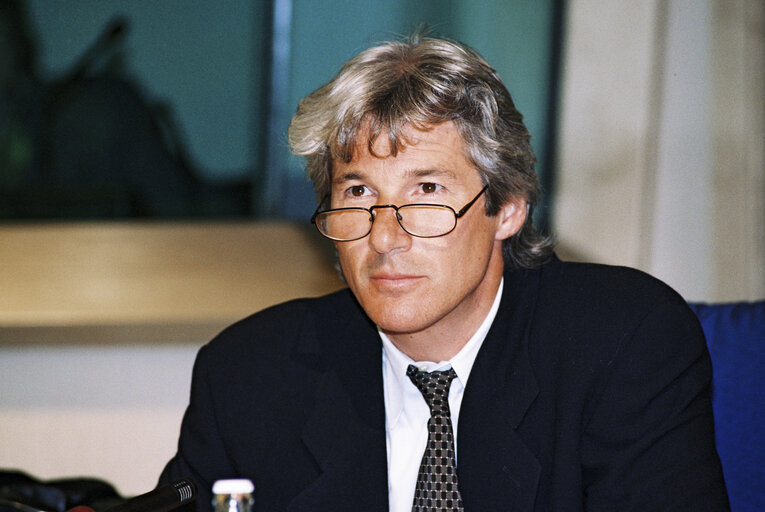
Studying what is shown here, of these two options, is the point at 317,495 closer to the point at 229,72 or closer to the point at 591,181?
the point at 591,181

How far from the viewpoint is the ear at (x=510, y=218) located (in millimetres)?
1570

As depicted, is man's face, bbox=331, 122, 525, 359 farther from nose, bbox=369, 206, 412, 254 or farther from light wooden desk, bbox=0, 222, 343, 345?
light wooden desk, bbox=0, 222, 343, 345

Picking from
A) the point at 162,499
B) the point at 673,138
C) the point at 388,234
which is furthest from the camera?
the point at 673,138

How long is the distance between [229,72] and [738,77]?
2.02 m

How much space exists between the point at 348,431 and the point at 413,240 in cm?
36

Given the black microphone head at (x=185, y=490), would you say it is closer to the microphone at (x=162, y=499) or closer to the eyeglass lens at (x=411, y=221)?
the microphone at (x=162, y=499)

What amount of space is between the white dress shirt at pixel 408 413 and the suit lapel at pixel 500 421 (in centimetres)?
4

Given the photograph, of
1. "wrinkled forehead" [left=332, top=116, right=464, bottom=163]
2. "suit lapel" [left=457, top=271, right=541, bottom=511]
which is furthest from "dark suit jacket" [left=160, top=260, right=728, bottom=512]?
"wrinkled forehead" [left=332, top=116, right=464, bottom=163]

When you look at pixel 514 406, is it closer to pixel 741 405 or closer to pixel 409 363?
pixel 409 363

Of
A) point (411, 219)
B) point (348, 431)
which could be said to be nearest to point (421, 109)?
point (411, 219)

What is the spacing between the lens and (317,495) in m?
1.48

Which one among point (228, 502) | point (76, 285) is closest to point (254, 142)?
point (76, 285)

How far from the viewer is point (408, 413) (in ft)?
5.08

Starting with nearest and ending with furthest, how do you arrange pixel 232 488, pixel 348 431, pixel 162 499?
pixel 232 488
pixel 162 499
pixel 348 431
